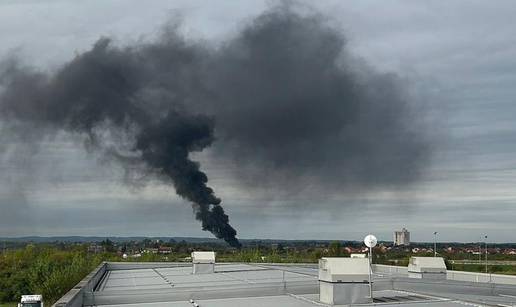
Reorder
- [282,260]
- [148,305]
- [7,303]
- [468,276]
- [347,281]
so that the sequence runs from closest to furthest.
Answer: [347,281], [148,305], [468,276], [282,260], [7,303]

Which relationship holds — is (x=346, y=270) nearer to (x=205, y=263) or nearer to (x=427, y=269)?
(x=427, y=269)

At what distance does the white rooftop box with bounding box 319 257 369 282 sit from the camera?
23.0m

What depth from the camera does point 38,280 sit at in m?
96.8

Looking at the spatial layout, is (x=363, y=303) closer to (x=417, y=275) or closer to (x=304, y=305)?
(x=304, y=305)

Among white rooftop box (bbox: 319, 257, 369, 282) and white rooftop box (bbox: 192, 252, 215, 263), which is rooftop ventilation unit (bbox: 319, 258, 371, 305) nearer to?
white rooftop box (bbox: 319, 257, 369, 282)

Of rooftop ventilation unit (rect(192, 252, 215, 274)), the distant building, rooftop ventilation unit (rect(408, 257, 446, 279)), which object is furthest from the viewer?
the distant building

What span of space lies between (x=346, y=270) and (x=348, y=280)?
322 mm

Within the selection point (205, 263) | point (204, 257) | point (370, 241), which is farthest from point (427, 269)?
point (204, 257)

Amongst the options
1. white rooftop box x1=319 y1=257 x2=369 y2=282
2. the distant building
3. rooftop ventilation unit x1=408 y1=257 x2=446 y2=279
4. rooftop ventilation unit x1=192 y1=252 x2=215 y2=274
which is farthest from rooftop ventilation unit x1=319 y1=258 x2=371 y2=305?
the distant building

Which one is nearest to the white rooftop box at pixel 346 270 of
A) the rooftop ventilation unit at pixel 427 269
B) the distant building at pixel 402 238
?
the rooftop ventilation unit at pixel 427 269

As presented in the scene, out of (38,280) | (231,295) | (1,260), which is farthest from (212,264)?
(1,260)

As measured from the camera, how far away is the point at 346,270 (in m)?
23.1

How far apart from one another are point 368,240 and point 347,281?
1.51m

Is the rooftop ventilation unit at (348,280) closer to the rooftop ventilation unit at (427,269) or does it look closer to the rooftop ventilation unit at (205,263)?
the rooftop ventilation unit at (427,269)
